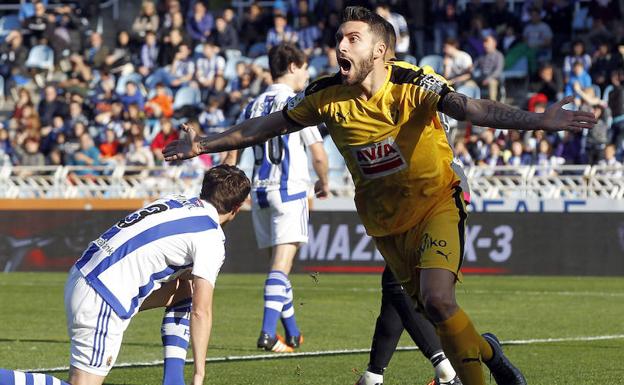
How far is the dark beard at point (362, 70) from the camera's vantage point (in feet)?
23.0

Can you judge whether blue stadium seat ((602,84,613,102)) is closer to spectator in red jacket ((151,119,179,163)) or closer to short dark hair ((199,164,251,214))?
spectator in red jacket ((151,119,179,163))

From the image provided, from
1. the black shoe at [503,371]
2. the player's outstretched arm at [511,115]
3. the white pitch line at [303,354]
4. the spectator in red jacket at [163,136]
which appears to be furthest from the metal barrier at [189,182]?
the player's outstretched arm at [511,115]

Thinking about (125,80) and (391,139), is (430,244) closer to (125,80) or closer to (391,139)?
(391,139)

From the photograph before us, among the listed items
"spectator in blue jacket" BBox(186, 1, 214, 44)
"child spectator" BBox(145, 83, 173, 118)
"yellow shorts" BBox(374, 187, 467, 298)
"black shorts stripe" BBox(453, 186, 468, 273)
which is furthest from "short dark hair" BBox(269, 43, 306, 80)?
"spectator in blue jacket" BBox(186, 1, 214, 44)

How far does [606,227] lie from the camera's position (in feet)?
64.1

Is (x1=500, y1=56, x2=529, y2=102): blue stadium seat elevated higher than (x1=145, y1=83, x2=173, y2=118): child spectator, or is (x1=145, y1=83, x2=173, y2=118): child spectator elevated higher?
(x1=500, y1=56, x2=529, y2=102): blue stadium seat

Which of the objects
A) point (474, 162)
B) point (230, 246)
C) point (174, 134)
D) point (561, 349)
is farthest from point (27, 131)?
point (561, 349)

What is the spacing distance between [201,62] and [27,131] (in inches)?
155

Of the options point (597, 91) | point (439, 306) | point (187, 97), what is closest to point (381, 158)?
point (439, 306)

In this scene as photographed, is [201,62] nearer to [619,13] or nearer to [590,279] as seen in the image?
[619,13]

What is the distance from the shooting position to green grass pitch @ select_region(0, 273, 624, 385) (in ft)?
31.1

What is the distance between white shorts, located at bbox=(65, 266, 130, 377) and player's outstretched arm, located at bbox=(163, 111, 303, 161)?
3.14ft

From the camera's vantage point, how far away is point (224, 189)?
743cm

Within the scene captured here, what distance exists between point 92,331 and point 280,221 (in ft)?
15.4
